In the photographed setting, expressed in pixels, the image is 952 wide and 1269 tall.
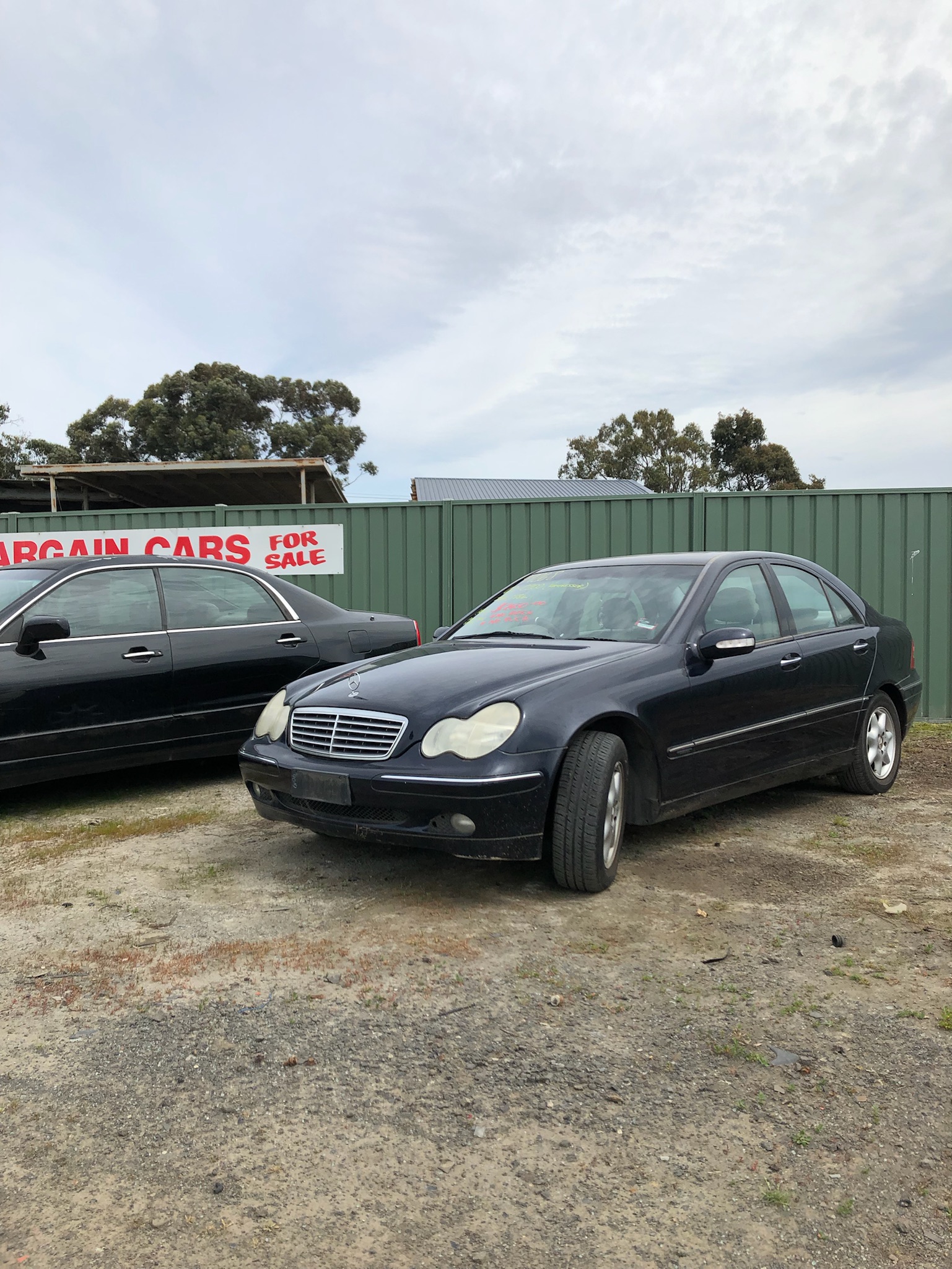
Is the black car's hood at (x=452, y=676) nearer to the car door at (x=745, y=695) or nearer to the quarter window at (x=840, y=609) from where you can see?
the car door at (x=745, y=695)

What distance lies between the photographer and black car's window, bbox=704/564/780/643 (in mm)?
4828

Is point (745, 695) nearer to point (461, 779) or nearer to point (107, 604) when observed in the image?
point (461, 779)

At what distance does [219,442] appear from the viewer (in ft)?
123

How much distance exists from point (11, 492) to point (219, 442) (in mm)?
14688

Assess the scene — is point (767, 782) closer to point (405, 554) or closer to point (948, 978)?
point (948, 978)

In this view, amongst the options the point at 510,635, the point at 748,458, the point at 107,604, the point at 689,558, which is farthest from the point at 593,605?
the point at 748,458

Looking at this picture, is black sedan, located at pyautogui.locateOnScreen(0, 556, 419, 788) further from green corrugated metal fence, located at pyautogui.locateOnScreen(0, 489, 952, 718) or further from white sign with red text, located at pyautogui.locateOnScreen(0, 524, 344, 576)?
white sign with red text, located at pyautogui.locateOnScreen(0, 524, 344, 576)

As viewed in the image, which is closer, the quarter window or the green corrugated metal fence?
the quarter window

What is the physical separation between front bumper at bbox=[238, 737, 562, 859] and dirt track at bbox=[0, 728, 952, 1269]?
266 mm

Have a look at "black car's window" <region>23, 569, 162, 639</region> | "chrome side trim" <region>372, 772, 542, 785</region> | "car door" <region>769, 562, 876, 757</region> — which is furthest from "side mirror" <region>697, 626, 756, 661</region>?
"black car's window" <region>23, 569, 162, 639</region>

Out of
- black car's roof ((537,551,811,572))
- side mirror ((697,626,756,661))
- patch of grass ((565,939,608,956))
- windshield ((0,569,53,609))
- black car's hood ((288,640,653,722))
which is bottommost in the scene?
patch of grass ((565,939,608,956))

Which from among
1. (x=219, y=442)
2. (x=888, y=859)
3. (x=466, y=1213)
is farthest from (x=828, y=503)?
(x=219, y=442)

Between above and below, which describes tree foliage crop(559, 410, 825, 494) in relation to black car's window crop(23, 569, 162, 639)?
above

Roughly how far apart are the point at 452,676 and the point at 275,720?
885 millimetres
